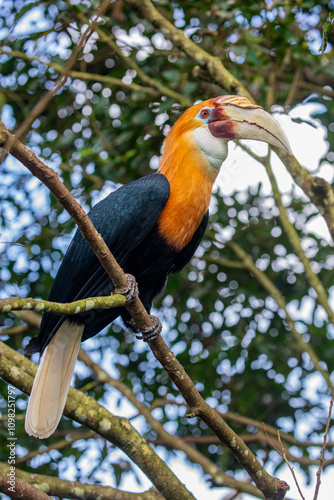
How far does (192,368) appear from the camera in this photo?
3.87m

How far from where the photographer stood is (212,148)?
2855mm

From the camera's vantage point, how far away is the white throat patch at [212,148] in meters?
2.86

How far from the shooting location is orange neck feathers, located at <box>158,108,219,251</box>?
2.73m

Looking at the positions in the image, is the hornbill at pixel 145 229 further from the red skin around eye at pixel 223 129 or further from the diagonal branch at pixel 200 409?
the diagonal branch at pixel 200 409

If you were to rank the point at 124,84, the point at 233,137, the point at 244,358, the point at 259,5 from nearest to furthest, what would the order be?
the point at 233,137
the point at 259,5
the point at 124,84
the point at 244,358

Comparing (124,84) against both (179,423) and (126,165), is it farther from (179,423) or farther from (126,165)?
(179,423)

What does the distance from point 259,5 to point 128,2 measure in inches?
30.8

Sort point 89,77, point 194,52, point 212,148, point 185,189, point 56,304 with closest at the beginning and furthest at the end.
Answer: point 56,304 < point 185,189 < point 212,148 < point 194,52 < point 89,77

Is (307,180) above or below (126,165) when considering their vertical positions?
below

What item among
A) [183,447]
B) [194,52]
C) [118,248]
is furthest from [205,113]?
[183,447]

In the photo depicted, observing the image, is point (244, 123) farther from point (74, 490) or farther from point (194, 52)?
point (74, 490)

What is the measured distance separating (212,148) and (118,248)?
2.25 feet

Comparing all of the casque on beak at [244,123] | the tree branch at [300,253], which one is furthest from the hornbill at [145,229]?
the tree branch at [300,253]

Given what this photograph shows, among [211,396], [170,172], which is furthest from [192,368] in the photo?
[170,172]
